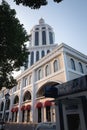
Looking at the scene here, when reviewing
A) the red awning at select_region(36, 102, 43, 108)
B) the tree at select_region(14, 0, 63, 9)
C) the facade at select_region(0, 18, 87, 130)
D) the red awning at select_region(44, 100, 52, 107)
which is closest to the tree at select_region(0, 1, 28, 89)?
the facade at select_region(0, 18, 87, 130)

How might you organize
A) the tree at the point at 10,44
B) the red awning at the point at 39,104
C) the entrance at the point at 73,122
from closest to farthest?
the entrance at the point at 73,122, the tree at the point at 10,44, the red awning at the point at 39,104

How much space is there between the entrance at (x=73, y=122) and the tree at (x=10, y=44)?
21.3ft

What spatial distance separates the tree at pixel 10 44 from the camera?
960 centimetres

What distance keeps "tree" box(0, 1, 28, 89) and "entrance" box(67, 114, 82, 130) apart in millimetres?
6493

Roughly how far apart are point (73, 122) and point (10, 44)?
7.48 m

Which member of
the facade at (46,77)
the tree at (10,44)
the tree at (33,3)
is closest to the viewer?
the tree at (33,3)

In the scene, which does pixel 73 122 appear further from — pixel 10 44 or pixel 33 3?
pixel 10 44

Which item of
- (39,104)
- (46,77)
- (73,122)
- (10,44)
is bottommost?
(73,122)

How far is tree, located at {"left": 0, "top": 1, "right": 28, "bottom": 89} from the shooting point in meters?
9.60

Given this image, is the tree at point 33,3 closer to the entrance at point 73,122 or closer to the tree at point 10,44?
the tree at point 10,44

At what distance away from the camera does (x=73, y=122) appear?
26.6 feet

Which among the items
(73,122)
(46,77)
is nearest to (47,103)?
(46,77)

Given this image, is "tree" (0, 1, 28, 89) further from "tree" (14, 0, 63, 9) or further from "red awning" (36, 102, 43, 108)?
"red awning" (36, 102, 43, 108)

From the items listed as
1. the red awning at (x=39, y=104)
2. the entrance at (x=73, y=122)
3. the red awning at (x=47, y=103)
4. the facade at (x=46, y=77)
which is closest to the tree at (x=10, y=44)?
the facade at (x=46, y=77)
